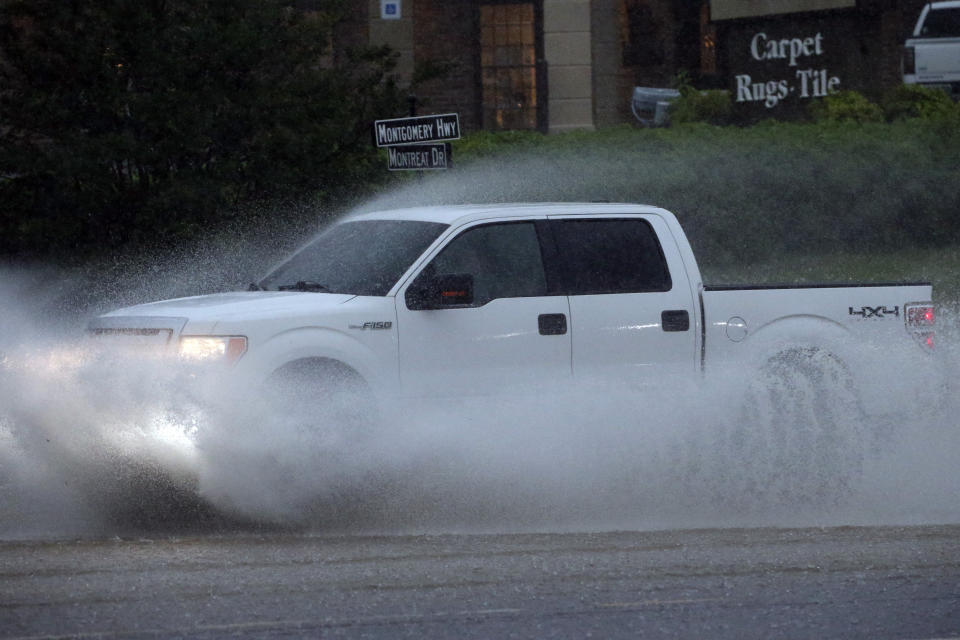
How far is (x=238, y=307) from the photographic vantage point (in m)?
8.24

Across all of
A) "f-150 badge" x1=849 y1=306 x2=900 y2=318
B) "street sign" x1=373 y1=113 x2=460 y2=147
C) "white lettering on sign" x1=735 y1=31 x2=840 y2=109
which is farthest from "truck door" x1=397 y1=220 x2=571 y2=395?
"white lettering on sign" x1=735 y1=31 x2=840 y2=109

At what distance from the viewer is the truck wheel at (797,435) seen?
8.80m

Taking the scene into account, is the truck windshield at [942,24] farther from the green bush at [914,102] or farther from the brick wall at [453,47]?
the brick wall at [453,47]

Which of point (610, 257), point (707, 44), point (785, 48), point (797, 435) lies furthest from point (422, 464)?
point (707, 44)

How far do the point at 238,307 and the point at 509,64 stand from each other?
1891cm

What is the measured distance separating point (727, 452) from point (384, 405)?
2.13 m

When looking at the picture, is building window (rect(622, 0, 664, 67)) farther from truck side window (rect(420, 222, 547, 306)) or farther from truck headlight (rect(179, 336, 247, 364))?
truck headlight (rect(179, 336, 247, 364))

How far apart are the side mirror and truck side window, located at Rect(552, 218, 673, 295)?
78 centimetres

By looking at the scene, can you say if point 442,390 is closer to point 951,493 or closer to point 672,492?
point 672,492

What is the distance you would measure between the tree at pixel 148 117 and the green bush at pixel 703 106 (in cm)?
1251

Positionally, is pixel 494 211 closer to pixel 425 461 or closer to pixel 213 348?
pixel 425 461

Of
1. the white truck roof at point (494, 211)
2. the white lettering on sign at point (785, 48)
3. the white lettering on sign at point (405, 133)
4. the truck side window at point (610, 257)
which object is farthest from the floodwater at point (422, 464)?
the white lettering on sign at point (785, 48)

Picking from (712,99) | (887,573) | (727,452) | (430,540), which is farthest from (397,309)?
(712,99)

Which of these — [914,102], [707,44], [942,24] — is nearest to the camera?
[914,102]
